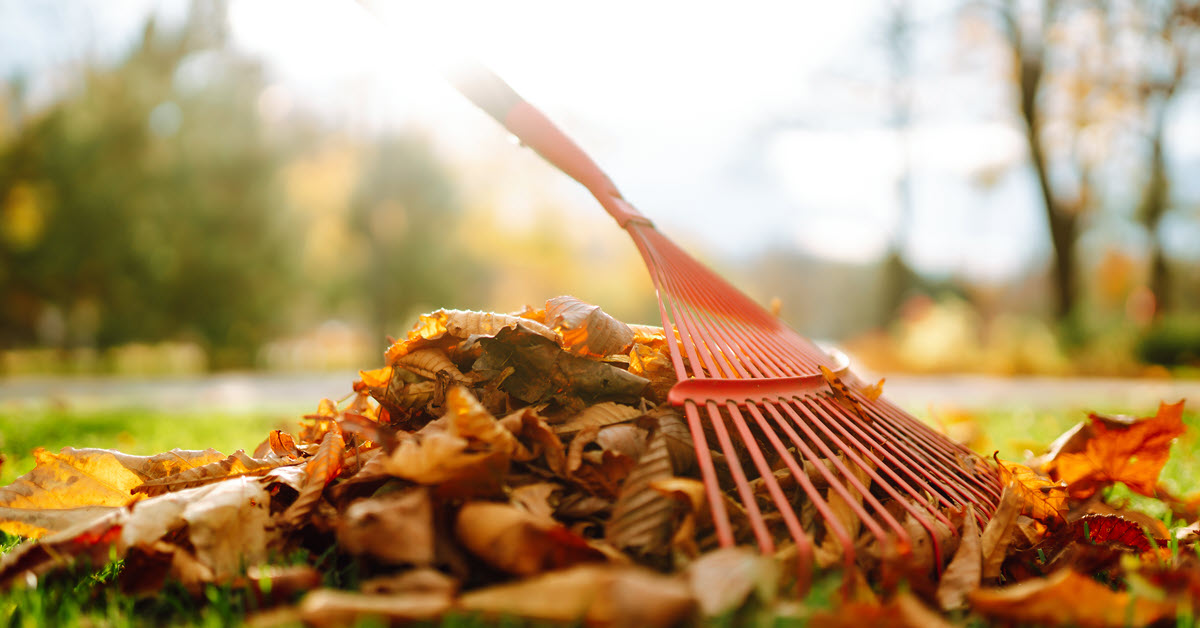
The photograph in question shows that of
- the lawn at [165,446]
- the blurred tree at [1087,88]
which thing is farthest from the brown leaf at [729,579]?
the blurred tree at [1087,88]

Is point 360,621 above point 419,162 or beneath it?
beneath

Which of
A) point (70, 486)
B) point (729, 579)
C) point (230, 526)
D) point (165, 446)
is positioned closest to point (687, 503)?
point (729, 579)

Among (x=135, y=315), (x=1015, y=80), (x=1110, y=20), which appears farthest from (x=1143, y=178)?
(x=135, y=315)

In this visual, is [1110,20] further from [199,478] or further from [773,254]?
[773,254]

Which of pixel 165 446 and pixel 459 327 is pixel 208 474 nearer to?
pixel 459 327

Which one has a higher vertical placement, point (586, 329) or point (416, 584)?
point (586, 329)

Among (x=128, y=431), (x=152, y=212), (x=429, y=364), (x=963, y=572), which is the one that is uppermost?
(x=152, y=212)
